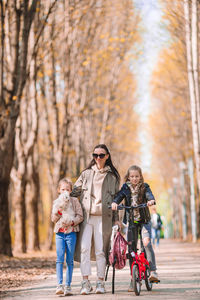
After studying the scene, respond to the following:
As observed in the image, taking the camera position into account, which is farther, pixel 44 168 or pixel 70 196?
pixel 44 168

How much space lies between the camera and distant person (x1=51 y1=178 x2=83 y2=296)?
8.36 meters

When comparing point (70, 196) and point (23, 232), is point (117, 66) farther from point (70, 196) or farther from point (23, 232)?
point (70, 196)

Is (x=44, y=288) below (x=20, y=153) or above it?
below

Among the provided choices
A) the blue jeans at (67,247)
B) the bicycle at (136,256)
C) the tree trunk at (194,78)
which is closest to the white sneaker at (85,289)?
the blue jeans at (67,247)

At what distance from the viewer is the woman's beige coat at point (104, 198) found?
28.1 feet

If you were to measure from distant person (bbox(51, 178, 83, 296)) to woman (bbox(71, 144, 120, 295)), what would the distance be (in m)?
0.13

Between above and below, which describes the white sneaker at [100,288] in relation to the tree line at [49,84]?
below

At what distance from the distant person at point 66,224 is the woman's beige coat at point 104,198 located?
0.10 metres

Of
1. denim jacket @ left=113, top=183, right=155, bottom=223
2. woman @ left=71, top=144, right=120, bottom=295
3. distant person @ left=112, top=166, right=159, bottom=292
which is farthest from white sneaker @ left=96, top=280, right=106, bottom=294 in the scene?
denim jacket @ left=113, top=183, right=155, bottom=223

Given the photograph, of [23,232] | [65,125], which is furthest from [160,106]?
[23,232]

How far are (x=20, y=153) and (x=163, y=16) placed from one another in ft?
21.3

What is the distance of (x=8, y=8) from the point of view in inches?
624

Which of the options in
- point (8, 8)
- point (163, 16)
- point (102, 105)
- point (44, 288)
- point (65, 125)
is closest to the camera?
point (44, 288)

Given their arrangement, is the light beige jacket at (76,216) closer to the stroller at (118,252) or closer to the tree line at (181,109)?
the stroller at (118,252)
